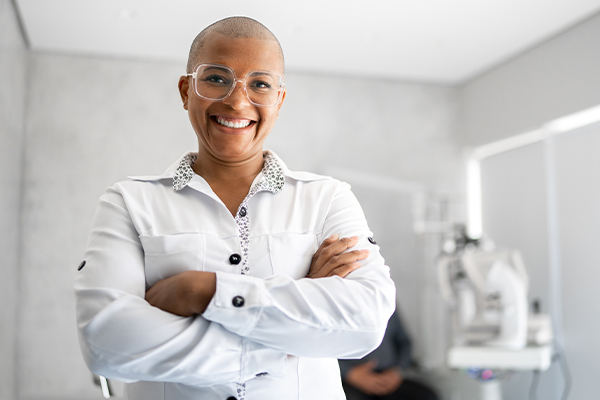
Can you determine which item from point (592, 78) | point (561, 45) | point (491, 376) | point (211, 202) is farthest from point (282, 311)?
point (561, 45)

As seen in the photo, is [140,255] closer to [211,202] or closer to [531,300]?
[211,202]

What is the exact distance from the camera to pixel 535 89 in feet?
12.4

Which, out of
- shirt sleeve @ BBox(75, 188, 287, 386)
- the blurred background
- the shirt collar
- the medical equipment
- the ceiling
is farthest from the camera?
the blurred background

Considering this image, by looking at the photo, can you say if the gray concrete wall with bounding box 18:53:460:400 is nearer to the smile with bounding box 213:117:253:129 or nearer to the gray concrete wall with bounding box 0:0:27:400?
the gray concrete wall with bounding box 0:0:27:400

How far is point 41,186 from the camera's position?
3.81m

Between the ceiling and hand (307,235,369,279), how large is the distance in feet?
7.65

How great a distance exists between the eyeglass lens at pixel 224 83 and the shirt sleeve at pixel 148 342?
0.42m

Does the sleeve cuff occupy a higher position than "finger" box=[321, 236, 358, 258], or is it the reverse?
"finger" box=[321, 236, 358, 258]

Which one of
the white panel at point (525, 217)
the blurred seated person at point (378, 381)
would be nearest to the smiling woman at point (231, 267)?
the blurred seated person at point (378, 381)

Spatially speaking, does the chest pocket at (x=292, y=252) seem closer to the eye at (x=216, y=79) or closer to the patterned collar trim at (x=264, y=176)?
the patterned collar trim at (x=264, y=176)

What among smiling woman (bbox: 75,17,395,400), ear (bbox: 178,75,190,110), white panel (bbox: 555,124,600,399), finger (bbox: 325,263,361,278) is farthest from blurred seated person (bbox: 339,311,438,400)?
ear (bbox: 178,75,190,110)

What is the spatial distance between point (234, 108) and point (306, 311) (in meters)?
0.46

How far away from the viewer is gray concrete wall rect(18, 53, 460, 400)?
12.3 ft

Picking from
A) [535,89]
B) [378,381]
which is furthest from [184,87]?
[535,89]
